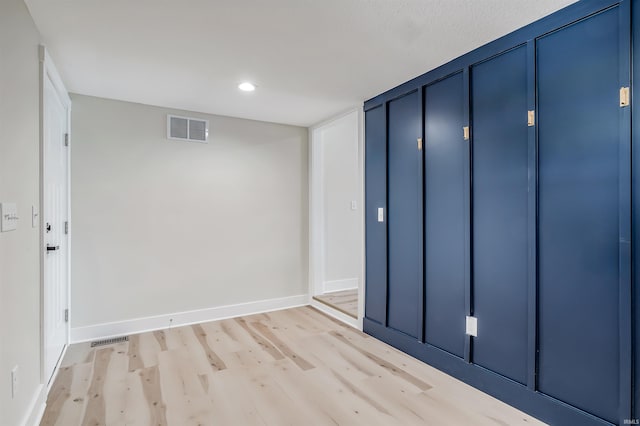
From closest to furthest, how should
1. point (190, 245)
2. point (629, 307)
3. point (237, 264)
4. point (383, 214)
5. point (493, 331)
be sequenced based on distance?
point (629, 307) < point (493, 331) < point (383, 214) < point (190, 245) < point (237, 264)

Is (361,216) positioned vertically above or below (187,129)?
below

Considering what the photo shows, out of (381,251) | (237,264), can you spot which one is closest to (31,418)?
(237,264)

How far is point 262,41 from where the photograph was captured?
7.28ft

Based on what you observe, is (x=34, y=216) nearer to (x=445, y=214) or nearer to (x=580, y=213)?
(x=445, y=214)

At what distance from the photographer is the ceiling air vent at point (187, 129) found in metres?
3.62

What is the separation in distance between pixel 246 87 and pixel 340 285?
314 cm

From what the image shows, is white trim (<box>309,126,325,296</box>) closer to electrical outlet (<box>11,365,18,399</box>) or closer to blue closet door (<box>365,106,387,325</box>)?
blue closet door (<box>365,106,387,325</box>)

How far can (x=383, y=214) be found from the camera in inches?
128

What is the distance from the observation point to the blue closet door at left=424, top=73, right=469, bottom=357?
2500 millimetres

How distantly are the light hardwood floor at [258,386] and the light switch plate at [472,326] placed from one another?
378mm

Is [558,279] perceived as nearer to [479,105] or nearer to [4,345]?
[479,105]

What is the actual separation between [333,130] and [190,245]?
261cm

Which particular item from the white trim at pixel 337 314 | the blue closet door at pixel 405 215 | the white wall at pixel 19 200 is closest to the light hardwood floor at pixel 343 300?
the white trim at pixel 337 314

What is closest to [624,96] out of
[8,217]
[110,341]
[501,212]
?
[501,212]
